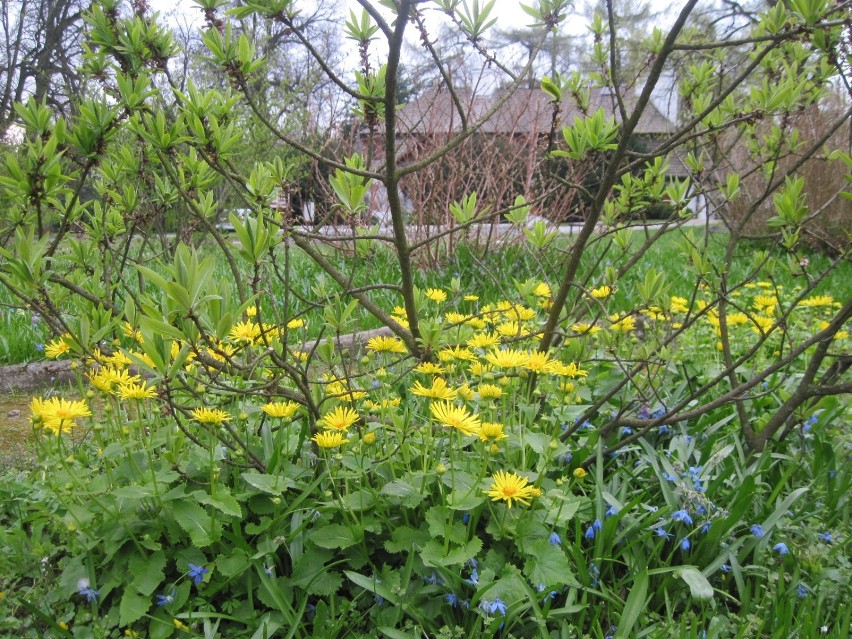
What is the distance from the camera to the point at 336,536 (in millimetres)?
1617

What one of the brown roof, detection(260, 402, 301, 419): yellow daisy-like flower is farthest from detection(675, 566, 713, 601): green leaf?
the brown roof

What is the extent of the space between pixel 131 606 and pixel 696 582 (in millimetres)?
1383

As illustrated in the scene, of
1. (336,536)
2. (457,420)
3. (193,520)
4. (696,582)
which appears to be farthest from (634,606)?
(193,520)

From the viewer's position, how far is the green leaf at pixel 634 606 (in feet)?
5.08

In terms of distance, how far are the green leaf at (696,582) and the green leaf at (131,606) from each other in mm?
1333

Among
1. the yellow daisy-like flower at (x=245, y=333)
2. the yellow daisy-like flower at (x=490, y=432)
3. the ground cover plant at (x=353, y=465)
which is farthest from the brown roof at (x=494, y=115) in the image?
the yellow daisy-like flower at (x=490, y=432)

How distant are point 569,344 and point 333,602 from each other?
1111 millimetres

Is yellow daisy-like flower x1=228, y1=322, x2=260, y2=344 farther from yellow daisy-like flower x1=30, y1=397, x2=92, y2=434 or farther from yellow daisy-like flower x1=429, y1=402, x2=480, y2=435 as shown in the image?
yellow daisy-like flower x1=429, y1=402, x2=480, y2=435

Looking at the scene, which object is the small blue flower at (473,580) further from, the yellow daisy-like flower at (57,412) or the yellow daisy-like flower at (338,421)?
the yellow daisy-like flower at (57,412)

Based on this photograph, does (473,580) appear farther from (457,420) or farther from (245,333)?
(245,333)

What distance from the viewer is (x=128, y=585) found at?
1.58 m

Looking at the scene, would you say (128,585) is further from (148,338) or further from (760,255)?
(760,255)

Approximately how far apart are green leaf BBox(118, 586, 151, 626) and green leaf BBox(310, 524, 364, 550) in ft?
1.35

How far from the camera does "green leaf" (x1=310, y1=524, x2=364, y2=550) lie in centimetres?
159
